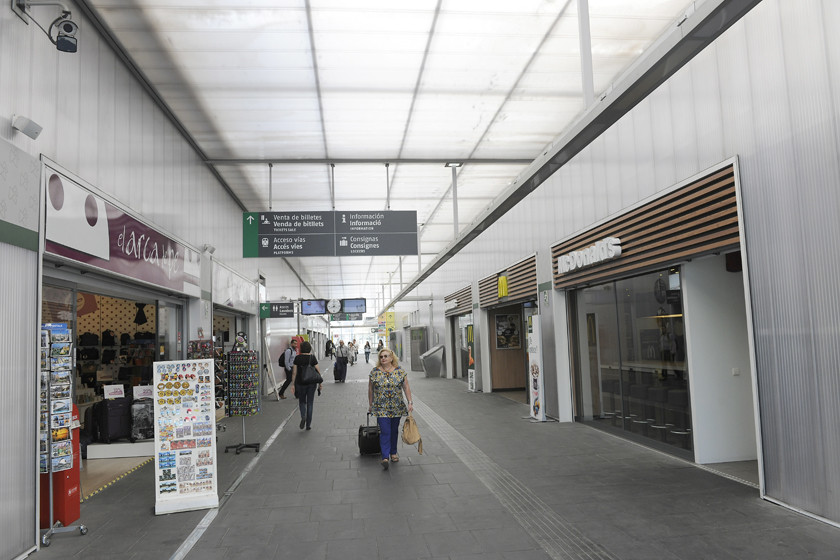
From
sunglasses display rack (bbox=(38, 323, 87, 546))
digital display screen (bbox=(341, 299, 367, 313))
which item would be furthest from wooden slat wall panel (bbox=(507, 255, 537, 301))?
digital display screen (bbox=(341, 299, 367, 313))

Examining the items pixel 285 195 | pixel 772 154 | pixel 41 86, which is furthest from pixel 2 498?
pixel 285 195

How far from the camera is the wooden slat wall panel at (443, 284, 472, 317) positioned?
51.3 feet

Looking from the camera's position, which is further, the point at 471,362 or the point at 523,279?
the point at 471,362

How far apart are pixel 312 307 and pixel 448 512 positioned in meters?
18.0

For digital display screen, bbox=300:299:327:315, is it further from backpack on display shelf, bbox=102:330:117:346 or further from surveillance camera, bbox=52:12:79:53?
surveillance camera, bbox=52:12:79:53

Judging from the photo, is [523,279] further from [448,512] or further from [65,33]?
[65,33]

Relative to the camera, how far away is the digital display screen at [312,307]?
2191 cm

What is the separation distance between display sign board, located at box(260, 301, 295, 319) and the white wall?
12480mm

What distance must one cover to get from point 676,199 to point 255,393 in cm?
592

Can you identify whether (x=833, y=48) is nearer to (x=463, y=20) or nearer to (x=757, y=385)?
(x=757, y=385)

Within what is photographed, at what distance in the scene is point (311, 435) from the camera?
8.72 m

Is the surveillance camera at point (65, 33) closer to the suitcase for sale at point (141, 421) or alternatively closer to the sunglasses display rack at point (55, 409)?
the sunglasses display rack at point (55, 409)

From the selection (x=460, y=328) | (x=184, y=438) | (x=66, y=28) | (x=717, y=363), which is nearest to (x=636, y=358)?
(x=717, y=363)

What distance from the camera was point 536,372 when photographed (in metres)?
9.48
